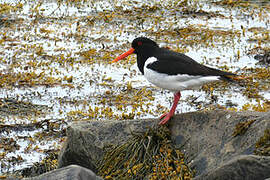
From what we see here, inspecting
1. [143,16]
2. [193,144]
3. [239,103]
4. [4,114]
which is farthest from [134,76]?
[193,144]

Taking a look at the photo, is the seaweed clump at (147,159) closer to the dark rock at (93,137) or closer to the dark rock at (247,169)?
the dark rock at (93,137)

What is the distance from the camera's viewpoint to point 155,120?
7.43 metres

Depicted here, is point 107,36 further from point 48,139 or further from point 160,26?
point 48,139

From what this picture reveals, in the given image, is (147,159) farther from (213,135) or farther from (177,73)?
(177,73)

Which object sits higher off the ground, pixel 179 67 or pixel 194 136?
pixel 179 67

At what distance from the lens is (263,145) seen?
571 centimetres

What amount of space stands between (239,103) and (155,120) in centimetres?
418

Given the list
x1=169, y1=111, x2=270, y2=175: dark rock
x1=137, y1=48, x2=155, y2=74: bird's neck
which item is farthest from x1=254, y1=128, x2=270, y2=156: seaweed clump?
x1=137, y1=48, x2=155, y2=74: bird's neck

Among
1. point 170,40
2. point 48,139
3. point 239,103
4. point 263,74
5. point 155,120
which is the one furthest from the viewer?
point 170,40

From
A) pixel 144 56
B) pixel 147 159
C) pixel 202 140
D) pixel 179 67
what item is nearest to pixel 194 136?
pixel 202 140

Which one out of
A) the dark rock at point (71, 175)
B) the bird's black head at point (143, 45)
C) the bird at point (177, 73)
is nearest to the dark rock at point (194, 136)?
the bird at point (177, 73)

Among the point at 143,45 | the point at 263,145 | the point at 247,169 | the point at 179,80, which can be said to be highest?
the point at 143,45

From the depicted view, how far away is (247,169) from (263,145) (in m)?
0.85

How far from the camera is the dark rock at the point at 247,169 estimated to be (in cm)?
495
